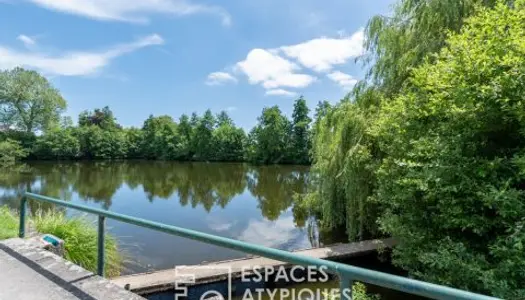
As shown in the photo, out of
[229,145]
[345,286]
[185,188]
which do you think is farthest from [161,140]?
[345,286]

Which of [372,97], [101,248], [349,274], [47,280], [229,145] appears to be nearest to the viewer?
[349,274]

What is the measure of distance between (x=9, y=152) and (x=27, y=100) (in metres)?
7.49

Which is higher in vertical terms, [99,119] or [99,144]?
[99,119]

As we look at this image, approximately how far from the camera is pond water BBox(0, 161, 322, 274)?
9.81 meters

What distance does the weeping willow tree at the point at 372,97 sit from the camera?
24.3ft

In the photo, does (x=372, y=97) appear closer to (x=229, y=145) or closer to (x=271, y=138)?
(x=271, y=138)

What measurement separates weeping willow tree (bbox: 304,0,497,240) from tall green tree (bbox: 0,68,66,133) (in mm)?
40370

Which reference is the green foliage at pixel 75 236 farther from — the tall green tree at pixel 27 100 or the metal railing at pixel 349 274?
the tall green tree at pixel 27 100

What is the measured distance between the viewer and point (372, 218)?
28.6ft

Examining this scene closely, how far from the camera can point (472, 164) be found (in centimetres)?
470

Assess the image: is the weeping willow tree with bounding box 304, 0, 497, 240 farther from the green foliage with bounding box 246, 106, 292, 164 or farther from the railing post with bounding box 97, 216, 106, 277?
the green foliage with bounding box 246, 106, 292, 164

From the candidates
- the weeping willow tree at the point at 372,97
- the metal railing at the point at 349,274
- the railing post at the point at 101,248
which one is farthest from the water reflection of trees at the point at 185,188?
the metal railing at the point at 349,274

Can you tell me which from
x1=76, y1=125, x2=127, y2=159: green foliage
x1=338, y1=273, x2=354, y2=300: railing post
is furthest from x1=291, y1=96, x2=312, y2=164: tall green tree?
x1=338, y1=273, x2=354, y2=300: railing post

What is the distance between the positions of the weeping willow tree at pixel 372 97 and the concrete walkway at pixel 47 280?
238 inches
